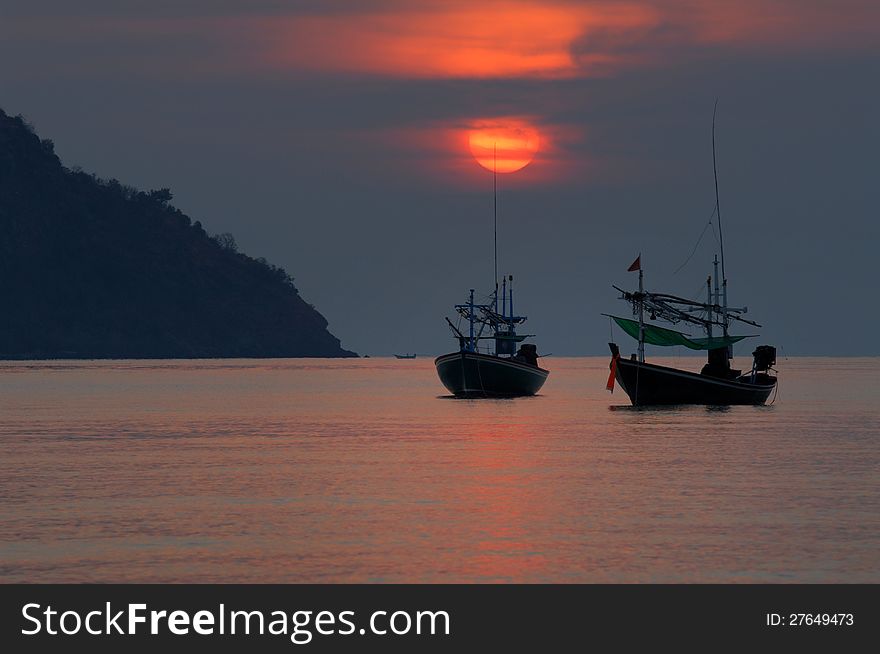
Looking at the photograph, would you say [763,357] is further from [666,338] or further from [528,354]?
[528,354]

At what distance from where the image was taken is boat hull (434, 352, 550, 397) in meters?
110

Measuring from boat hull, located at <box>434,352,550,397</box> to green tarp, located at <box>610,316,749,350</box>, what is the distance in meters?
16.5

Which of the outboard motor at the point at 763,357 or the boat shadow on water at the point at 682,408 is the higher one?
the outboard motor at the point at 763,357

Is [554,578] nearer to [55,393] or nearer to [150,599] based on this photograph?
[150,599]

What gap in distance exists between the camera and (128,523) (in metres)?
35.3

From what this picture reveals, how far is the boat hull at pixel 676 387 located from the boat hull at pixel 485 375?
17725 mm

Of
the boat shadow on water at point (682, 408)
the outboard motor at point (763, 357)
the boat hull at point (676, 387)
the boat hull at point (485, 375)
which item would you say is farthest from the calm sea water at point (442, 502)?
the boat hull at point (485, 375)

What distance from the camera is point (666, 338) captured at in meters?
94.8

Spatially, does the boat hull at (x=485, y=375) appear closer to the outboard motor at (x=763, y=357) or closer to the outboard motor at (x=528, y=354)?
the outboard motor at (x=528, y=354)

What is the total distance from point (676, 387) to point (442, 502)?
52590 mm

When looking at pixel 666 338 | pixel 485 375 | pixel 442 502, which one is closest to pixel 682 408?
pixel 666 338

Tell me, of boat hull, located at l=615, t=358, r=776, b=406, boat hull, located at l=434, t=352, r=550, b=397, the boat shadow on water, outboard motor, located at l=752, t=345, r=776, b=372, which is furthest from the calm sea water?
boat hull, located at l=434, t=352, r=550, b=397

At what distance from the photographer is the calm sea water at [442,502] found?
29.3m

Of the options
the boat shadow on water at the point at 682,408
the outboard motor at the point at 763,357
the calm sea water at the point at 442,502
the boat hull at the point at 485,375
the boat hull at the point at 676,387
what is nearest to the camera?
the calm sea water at the point at 442,502
